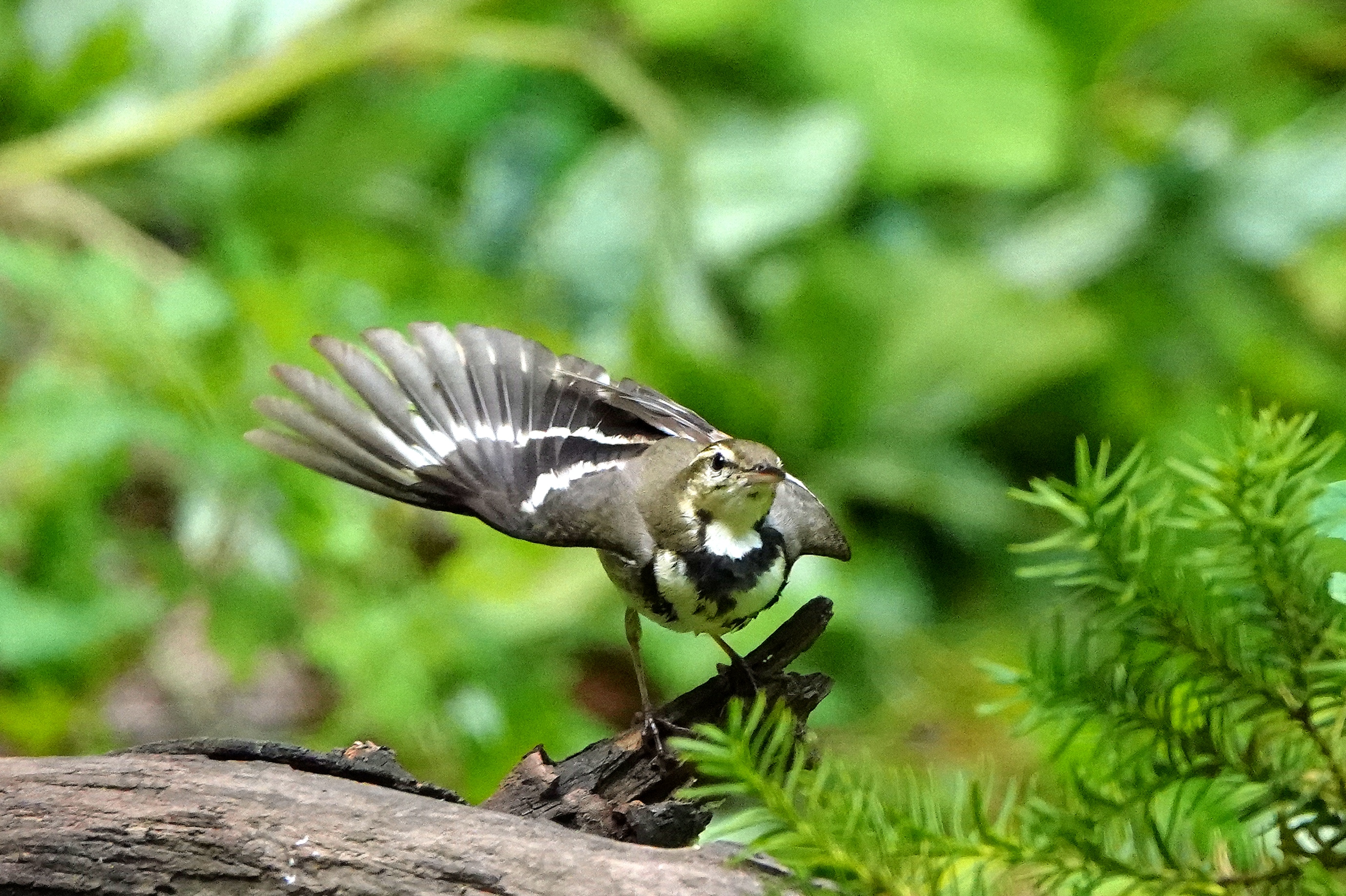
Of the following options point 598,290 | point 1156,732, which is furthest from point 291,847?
point 598,290

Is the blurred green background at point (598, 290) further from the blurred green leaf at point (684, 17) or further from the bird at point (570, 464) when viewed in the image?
the bird at point (570, 464)

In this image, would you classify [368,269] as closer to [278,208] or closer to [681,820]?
[278,208]

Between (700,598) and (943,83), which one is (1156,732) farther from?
(943,83)

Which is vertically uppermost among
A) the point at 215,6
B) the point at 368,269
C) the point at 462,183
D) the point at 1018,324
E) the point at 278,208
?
the point at 215,6

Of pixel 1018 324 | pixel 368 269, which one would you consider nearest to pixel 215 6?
pixel 368 269

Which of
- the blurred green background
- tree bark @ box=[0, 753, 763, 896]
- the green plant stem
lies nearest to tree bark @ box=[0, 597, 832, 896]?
tree bark @ box=[0, 753, 763, 896]

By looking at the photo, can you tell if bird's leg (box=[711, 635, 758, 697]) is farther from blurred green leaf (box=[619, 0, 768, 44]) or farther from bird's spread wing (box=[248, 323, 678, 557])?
blurred green leaf (box=[619, 0, 768, 44])
